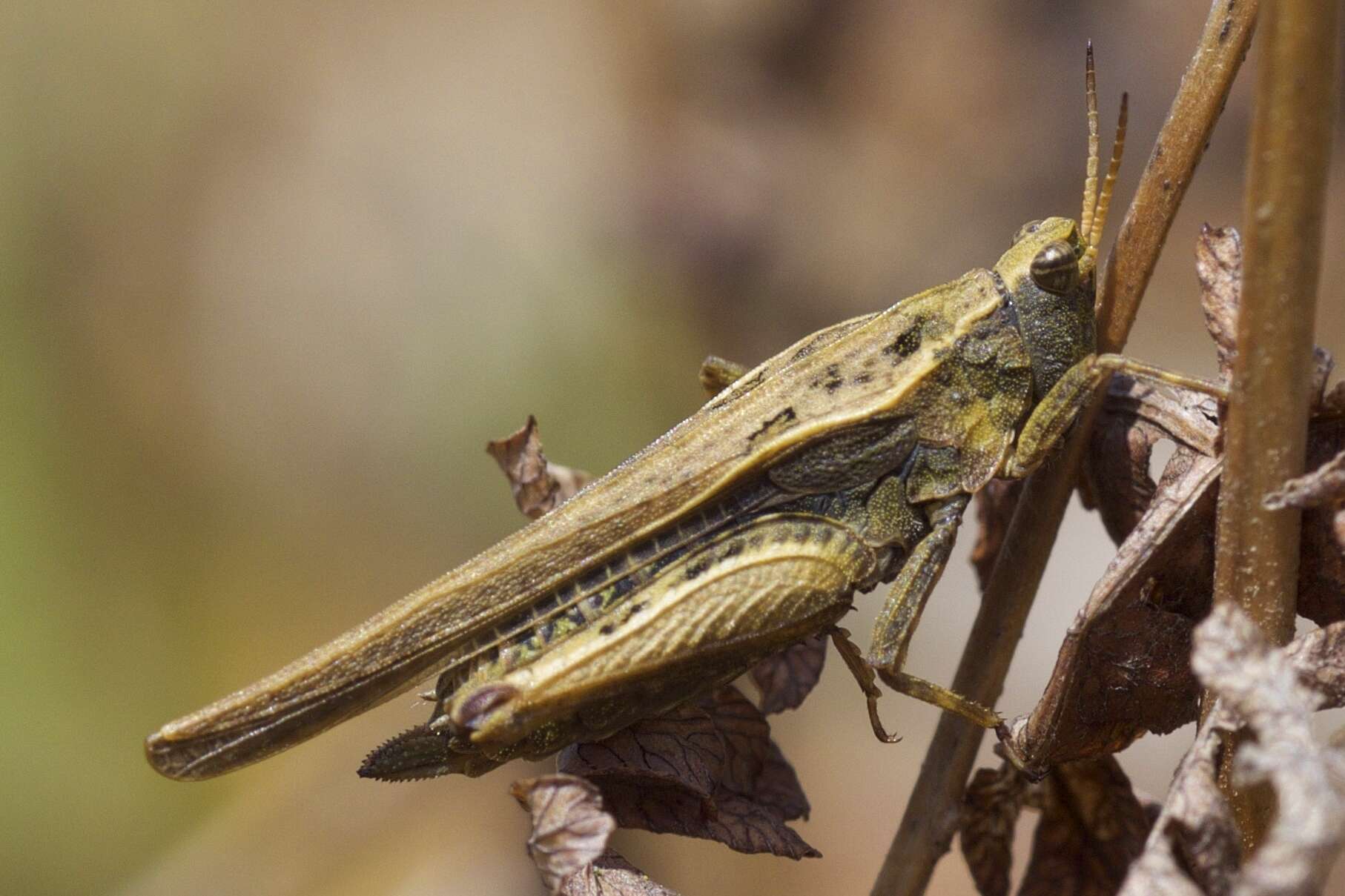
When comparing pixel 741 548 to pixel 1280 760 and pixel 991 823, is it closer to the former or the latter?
pixel 991 823

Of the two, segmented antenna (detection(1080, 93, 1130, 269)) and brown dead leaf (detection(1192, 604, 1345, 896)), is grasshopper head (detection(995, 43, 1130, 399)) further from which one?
brown dead leaf (detection(1192, 604, 1345, 896))

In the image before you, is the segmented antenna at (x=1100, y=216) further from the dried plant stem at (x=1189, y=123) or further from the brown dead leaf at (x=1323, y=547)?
the brown dead leaf at (x=1323, y=547)

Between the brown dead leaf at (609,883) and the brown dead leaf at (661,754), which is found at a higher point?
the brown dead leaf at (661,754)

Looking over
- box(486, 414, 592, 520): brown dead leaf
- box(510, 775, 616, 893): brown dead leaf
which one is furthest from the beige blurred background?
box(510, 775, 616, 893): brown dead leaf

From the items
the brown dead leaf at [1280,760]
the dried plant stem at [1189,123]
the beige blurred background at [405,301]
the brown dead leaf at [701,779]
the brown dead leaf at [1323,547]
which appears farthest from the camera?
the beige blurred background at [405,301]

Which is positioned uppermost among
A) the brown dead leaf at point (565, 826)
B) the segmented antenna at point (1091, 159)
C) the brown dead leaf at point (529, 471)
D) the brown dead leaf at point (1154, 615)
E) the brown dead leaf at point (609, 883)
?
the segmented antenna at point (1091, 159)

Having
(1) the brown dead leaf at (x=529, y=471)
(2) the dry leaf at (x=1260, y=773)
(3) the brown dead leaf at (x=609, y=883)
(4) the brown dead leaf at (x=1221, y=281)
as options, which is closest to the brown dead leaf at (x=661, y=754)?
(3) the brown dead leaf at (x=609, y=883)
